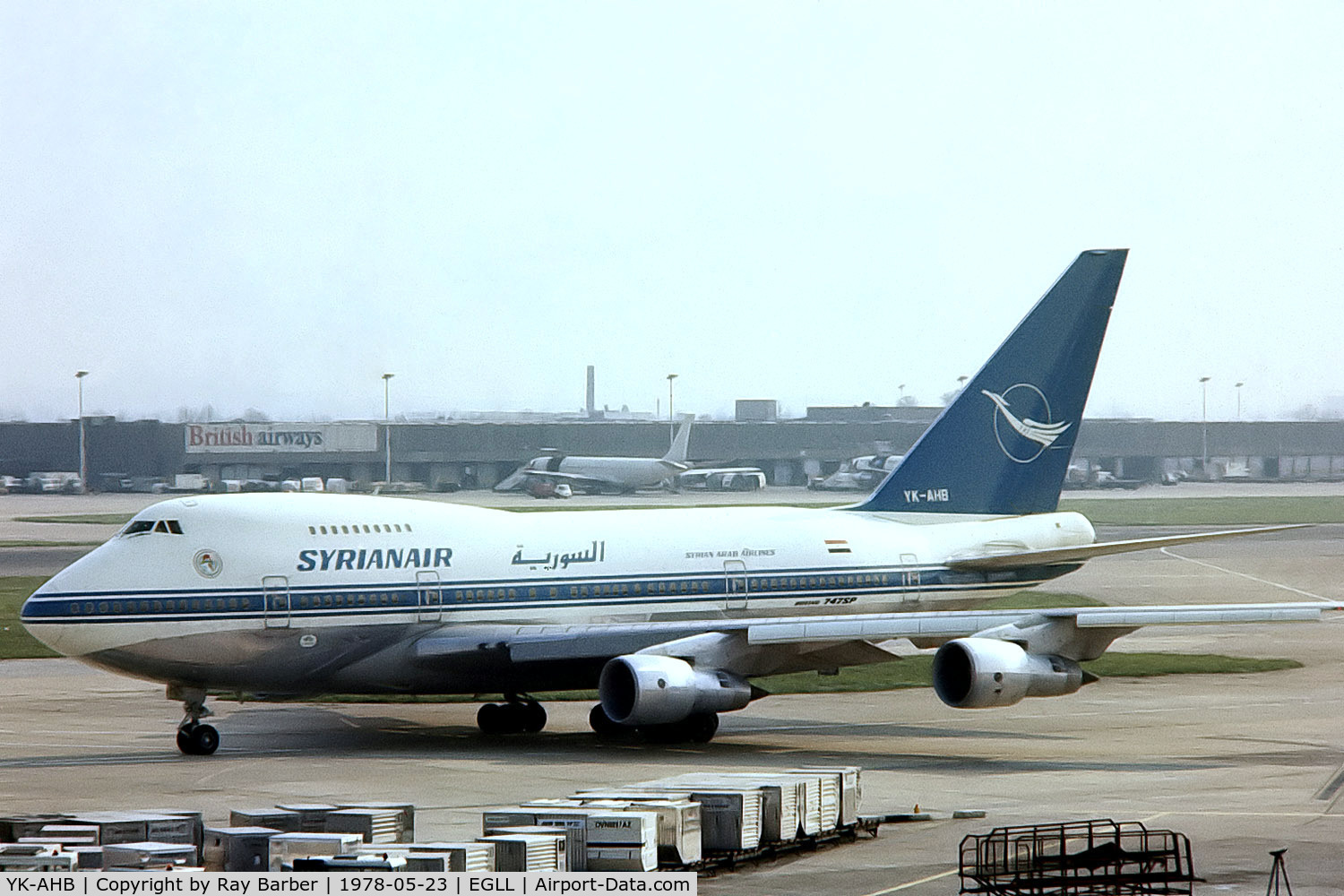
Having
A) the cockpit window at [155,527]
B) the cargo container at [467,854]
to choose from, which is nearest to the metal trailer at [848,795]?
the cargo container at [467,854]

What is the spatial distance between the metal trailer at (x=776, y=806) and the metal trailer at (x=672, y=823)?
1.21 metres

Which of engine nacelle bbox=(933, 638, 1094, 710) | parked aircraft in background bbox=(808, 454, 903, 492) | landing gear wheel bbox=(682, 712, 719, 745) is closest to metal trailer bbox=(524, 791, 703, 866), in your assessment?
engine nacelle bbox=(933, 638, 1094, 710)

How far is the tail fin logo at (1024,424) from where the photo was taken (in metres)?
38.3

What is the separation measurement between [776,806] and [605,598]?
13436 millimetres

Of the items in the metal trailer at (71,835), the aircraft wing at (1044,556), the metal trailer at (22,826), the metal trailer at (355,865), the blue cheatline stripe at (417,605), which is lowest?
the metal trailer at (22,826)

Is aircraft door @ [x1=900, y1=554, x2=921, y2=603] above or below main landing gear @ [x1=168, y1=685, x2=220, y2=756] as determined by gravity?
above

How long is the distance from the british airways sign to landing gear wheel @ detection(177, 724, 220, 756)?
268ft

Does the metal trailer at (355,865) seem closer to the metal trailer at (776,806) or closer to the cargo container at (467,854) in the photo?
the cargo container at (467,854)

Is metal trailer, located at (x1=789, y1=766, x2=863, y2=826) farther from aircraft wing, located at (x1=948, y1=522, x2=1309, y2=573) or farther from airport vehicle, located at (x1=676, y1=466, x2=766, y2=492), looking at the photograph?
airport vehicle, located at (x1=676, y1=466, x2=766, y2=492)

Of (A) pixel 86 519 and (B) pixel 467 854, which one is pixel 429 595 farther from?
(A) pixel 86 519

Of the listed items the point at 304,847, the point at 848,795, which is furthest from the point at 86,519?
the point at 304,847

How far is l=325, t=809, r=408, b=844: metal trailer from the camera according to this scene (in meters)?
19.3

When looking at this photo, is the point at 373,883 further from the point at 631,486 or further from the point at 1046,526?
the point at 631,486

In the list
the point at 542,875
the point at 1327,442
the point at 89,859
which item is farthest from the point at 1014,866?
the point at 1327,442
